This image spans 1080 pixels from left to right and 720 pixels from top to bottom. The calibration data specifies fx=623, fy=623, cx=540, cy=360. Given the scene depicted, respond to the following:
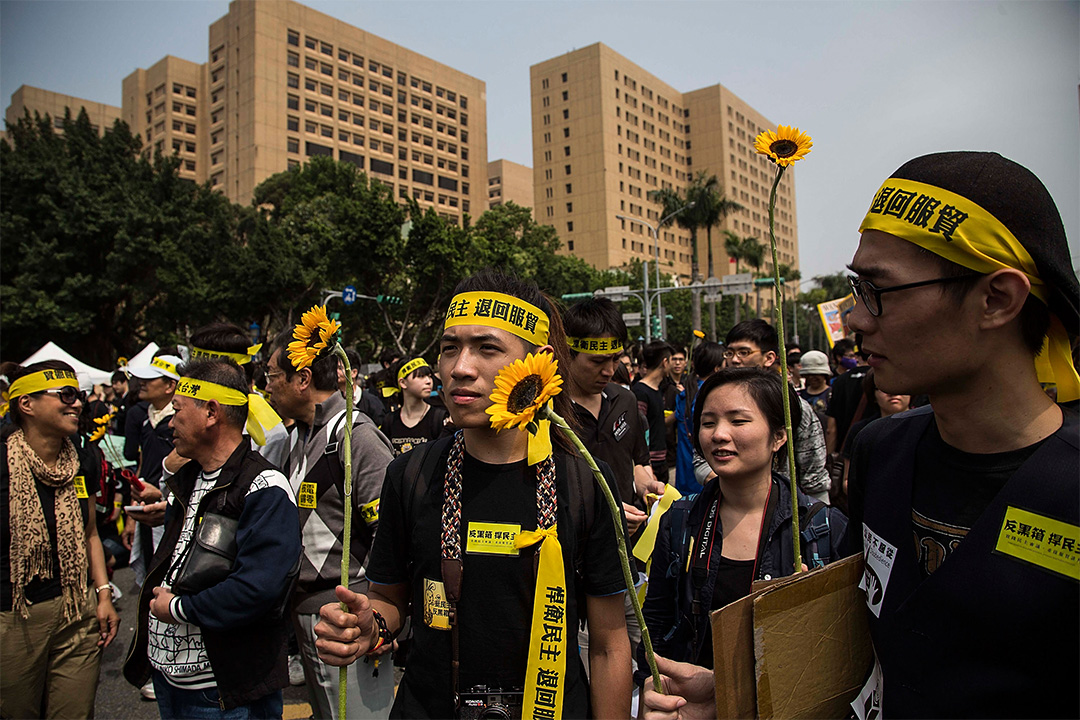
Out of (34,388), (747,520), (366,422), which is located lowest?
(747,520)

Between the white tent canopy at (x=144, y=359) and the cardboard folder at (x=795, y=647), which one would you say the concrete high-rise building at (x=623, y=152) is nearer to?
the white tent canopy at (x=144, y=359)

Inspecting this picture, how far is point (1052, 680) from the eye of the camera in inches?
41.8

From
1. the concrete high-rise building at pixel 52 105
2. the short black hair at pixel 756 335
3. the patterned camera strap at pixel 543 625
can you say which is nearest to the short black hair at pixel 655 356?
the short black hair at pixel 756 335

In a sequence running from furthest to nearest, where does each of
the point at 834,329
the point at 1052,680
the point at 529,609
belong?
the point at 834,329 → the point at 529,609 → the point at 1052,680

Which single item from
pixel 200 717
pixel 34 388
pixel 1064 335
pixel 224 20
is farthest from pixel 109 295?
pixel 224 20

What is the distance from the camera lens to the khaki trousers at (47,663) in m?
3.22

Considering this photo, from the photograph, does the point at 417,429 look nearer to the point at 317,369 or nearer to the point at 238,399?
the point at 317,369

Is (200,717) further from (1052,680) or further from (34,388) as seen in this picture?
(1052,680)

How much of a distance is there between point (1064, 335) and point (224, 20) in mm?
83008

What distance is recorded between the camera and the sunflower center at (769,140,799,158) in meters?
1.63

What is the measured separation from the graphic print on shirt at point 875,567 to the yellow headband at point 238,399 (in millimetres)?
2777

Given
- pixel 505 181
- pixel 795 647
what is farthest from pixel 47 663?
pixel 505 181

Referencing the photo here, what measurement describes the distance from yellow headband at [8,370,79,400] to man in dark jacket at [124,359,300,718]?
52.5 inches

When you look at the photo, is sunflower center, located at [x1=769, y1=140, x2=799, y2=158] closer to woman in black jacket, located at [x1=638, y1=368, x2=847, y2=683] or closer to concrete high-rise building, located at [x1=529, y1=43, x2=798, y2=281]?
woman in black jacket, located at [x1=638, y1=368, x2=847, y2=683]
